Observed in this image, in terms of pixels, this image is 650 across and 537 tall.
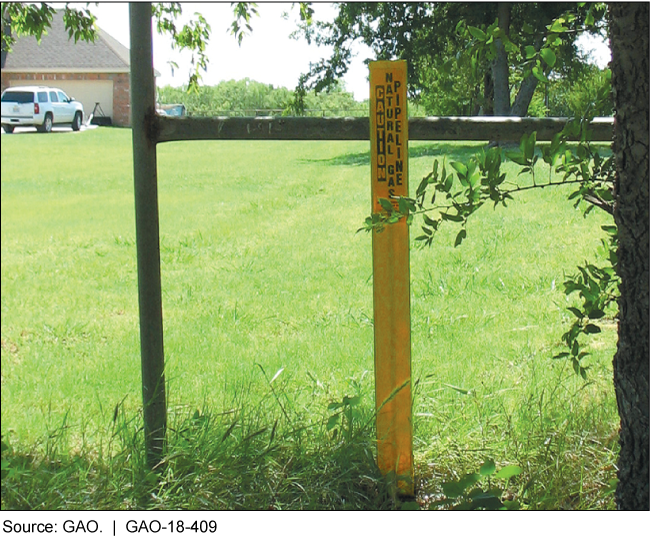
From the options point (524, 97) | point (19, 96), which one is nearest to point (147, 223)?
point (524, 97)

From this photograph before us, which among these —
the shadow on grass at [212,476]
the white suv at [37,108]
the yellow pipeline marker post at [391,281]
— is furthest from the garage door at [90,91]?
the yellow pipeline marker post at [391,281]

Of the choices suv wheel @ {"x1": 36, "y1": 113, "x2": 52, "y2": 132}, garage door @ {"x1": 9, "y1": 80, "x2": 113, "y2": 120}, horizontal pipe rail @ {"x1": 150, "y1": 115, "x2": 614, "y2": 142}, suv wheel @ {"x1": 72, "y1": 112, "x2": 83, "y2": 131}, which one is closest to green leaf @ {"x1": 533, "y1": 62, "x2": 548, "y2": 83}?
horizontal pipe rail @ {"x1": 150, "y1": 115, "x2": 614, "y2": 142}

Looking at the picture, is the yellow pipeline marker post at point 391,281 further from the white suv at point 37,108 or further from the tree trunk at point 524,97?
the white suv at point 37,108

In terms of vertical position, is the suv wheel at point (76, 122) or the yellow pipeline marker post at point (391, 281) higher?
the suv wheel at point (76, 122)

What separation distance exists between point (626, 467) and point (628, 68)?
943 millimetres

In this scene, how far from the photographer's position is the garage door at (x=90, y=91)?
1271 inches

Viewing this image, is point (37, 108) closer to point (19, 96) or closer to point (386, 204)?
point (19, 96)

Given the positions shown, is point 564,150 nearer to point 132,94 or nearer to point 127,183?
point 132,94

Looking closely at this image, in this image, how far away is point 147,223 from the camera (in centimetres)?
229

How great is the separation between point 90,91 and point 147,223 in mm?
32832

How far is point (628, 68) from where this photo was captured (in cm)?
160

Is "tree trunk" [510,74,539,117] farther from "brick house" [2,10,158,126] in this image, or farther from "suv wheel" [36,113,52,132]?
"brick house" [2,10,158,126]

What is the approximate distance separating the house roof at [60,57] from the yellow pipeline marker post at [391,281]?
3190 cm
